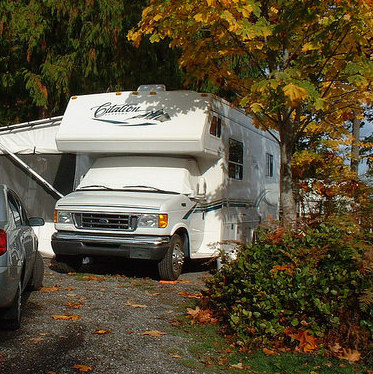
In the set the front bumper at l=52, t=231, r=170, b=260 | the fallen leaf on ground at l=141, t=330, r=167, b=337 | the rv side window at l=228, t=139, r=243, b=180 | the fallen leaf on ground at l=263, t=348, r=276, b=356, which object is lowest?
the fallen leaf on ground at l=263, t=348, r=276, b=356

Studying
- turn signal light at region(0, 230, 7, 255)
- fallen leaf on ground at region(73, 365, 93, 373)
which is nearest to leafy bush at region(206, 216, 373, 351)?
fallen leaf on ground at region(73, 365, 93, 373)

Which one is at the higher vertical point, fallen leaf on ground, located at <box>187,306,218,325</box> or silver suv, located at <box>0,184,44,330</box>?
silver suv, located at <box>0,184,44,330</box>

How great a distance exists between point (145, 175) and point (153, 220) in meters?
1.28

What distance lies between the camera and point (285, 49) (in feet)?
26.4

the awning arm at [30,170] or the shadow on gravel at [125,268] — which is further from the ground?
the awning arm at [30,170]

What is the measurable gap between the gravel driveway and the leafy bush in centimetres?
72

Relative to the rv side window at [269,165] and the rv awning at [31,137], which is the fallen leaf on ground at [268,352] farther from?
the rv side window at [269,165]

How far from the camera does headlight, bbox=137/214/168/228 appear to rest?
27.8 ft

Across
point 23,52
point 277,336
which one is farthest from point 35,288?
point 23,52

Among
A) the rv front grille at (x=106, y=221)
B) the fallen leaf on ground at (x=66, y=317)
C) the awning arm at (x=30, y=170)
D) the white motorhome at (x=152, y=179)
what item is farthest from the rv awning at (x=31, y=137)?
the fallen leaf on ground at (x=66, y=317)

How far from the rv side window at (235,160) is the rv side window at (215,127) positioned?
Result: 0.62m

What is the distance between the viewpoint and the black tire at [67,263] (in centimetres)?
933

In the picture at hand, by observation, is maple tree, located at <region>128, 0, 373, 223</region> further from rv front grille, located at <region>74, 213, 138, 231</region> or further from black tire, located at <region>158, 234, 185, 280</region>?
rv front grille, located at <region>74, 213, 138, 231</region>

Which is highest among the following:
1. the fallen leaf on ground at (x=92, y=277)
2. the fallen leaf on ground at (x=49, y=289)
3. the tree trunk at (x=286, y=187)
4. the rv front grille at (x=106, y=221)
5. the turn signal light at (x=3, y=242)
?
the tree trunk at (x=286, y=187)
